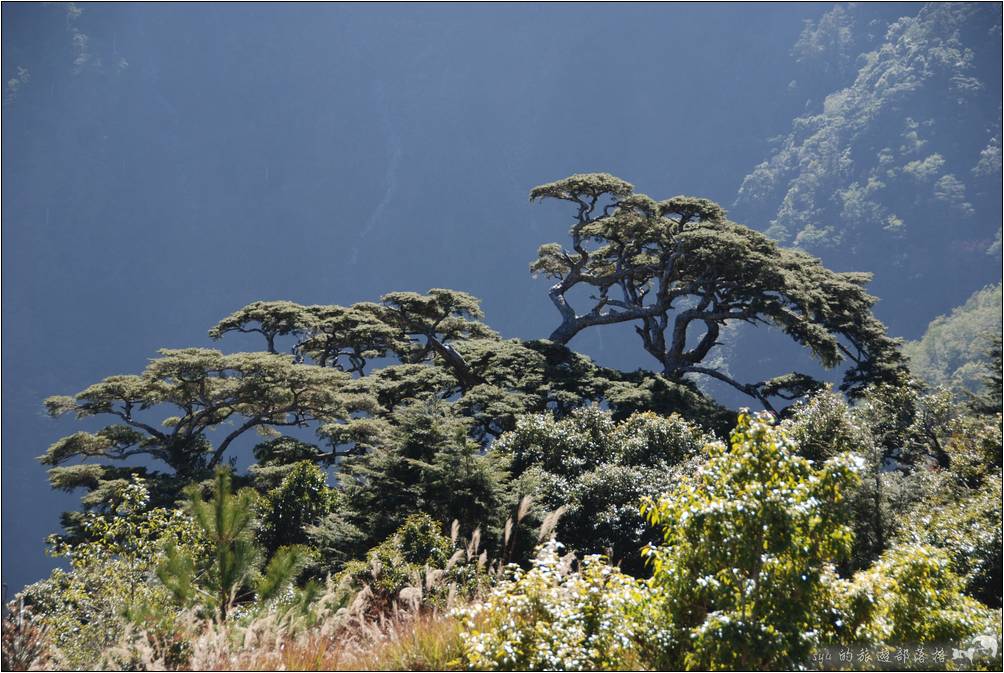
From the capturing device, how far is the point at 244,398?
711 inches

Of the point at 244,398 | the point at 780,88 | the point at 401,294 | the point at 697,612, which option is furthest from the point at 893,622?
the point at 780,88

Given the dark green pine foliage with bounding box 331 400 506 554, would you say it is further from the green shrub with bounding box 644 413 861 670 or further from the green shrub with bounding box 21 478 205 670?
the green shrub with bounding box 644 413 861 670

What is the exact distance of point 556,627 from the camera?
4.70m

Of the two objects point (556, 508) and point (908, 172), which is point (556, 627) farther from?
point (908, 172)

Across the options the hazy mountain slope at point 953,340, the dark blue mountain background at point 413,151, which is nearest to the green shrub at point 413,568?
the hazy mountain slope at point 953,340

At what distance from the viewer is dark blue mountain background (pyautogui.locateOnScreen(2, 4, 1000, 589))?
298 feet

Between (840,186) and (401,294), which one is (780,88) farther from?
(401,294)

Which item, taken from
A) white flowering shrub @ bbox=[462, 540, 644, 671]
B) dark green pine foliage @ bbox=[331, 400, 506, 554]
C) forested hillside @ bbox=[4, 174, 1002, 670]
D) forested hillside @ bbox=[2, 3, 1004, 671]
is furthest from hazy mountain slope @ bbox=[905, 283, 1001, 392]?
white flowering shrub @ bbox=[462, 540, 644, 671]

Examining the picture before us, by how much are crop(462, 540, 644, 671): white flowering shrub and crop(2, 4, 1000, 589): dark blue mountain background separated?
262 ft

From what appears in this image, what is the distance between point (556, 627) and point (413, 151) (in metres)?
116

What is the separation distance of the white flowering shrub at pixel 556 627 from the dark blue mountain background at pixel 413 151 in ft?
262

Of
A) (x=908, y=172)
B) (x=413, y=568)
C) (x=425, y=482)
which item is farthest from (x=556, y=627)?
(x=908, y=172)

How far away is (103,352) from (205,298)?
519 inches

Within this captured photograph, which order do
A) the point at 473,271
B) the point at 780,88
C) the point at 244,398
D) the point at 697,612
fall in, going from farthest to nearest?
the point at 780,88 → the point at 473,271 → the point at 244,398 → the point at 697,612
